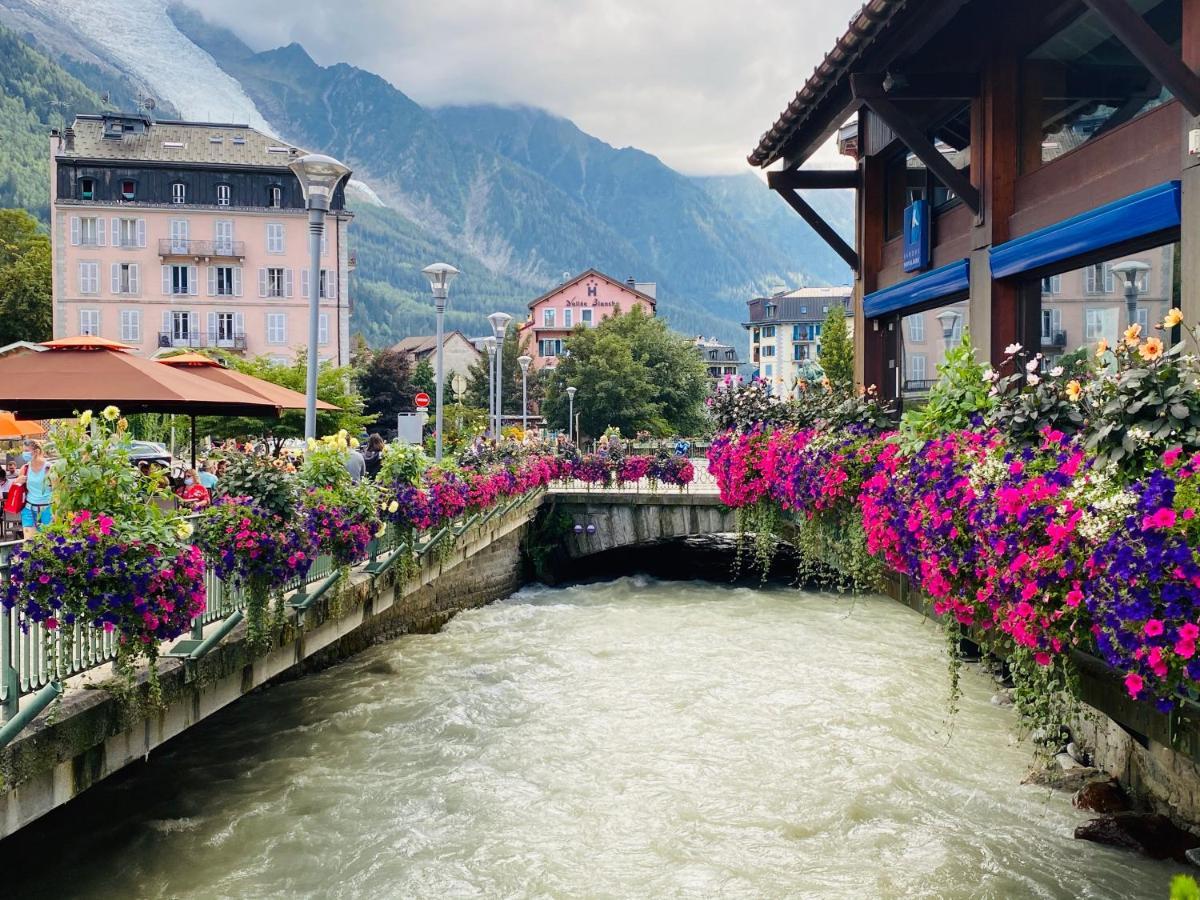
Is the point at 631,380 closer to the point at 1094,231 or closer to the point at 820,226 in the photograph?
the point at 820,226

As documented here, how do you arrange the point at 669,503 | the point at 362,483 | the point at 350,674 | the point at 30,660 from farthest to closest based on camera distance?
the point at 669,503, the point at 350,674, the point at 362,483, the point at 30,660

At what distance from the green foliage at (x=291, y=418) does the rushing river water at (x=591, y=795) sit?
13955mm

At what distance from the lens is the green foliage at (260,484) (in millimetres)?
7957

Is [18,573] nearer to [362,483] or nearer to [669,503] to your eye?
[362,483]

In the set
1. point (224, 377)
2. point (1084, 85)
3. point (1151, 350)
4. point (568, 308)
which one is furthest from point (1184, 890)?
point (568, 308)

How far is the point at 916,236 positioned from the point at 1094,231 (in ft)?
15.2

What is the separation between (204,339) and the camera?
53656mm

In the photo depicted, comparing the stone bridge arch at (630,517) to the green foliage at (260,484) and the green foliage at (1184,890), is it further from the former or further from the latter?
the green foliage at (1184,890)

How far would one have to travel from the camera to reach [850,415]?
899 cm

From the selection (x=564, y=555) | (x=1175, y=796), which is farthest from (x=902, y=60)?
(x=564, y=555)

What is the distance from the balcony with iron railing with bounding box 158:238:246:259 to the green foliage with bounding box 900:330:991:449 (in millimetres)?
51080

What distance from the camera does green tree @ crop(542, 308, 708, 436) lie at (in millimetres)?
60188

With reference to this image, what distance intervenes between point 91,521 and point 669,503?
18270 millimetres

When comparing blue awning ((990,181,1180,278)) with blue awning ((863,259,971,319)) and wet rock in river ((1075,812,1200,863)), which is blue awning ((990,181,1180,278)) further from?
wet rock in river ((1075,812,1200,863))
